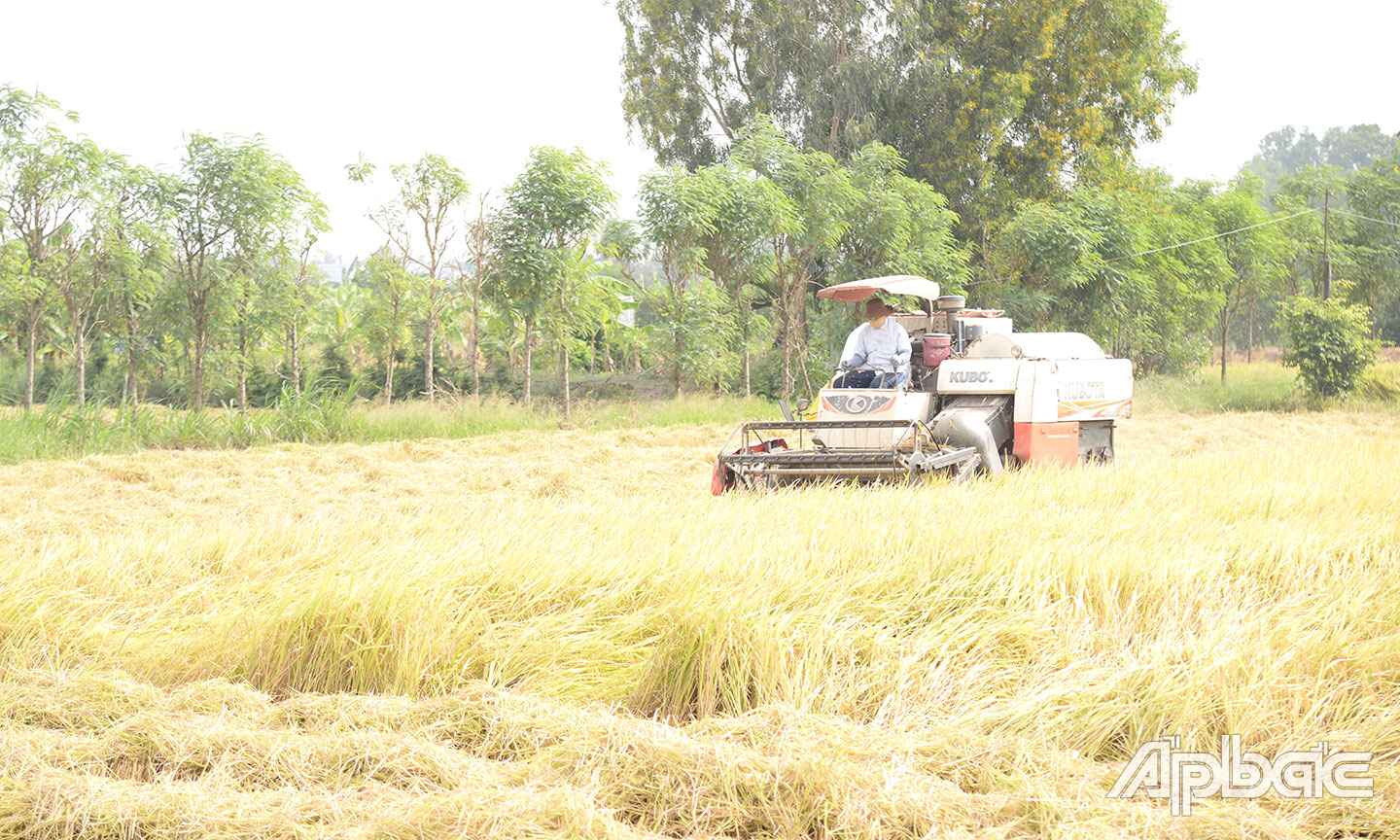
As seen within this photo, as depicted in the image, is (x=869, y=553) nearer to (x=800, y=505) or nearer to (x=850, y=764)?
(x=800, y=505)

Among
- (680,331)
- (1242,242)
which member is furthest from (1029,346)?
(1242,242)

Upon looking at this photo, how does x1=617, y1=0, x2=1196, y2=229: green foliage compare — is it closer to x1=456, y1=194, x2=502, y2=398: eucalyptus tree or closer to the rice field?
x1=456, y1=194, x2=502, y2=398: eucalyptus tree

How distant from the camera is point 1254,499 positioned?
20.7ft

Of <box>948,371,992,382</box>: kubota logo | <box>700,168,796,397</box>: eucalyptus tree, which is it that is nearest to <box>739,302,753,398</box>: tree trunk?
<box>700,168,796,397</box>: eucalyptus tree

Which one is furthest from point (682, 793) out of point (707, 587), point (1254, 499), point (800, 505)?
point (1254, 499)

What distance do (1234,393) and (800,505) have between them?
1785 cm

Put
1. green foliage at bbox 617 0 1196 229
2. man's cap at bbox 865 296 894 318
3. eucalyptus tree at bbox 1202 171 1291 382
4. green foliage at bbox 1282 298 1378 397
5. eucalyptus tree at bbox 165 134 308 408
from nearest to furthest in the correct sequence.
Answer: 1. man's cap at bbox 865 296 894 318
2. eucalyptus tree at bbox 165 134 308 408
3. green foliage at bbox 1282 298 1378 397
4. green foliage at bbox 617 0 1196 229
5. eucalyptus tree at bbox 1202 171 1291 382

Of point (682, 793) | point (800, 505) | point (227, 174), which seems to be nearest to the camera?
point (682, 793)

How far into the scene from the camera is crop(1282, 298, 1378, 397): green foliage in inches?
758

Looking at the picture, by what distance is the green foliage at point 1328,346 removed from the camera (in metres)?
19.3

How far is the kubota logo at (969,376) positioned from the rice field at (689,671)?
286cm

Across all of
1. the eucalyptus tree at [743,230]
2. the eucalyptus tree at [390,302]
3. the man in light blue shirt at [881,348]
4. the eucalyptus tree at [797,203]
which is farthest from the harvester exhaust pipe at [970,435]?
the eucalyptus tree at [390,302]

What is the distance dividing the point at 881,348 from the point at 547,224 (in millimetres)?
7653

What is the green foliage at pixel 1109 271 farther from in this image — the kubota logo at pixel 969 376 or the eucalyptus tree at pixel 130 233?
the eucalyptus tree at pixel 130 233
